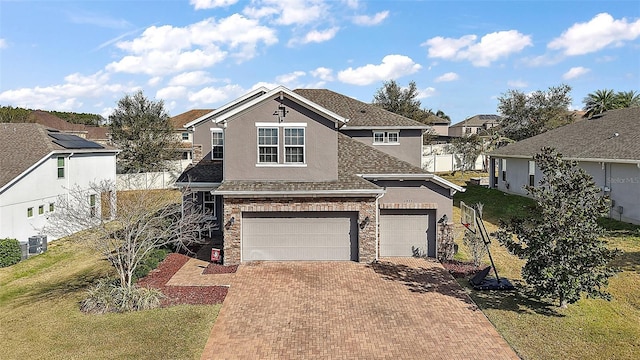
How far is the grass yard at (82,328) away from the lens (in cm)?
948

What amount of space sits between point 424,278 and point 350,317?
4.35 m

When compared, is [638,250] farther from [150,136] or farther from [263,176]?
[150,136]

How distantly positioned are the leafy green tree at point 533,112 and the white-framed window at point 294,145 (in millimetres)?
36099

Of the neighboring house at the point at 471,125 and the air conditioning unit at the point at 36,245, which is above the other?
the neighboring house at the point at 471,125

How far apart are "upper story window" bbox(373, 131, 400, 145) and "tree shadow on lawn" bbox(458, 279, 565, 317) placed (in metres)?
12.9

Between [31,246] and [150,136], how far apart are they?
2155 cm

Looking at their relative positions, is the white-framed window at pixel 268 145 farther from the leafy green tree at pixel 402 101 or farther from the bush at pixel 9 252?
the leafy green tree at pixel 402 101

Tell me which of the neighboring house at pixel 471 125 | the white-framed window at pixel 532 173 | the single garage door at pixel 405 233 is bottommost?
the single garage door at pixel 405 233

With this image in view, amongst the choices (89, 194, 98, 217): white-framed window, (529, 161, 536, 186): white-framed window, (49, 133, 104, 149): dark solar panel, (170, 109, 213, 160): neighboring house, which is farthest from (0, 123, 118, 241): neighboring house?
(529, 161, 536, 186): white-framed window

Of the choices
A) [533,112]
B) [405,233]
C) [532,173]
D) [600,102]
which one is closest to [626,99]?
[600,102]

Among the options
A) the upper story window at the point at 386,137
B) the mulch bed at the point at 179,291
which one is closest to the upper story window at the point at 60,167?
the mulch bed at the point at 179,291

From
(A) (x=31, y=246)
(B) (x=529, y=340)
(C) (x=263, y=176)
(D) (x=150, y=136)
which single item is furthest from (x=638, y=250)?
(D) (x=150, y=136)

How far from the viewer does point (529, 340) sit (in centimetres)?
973

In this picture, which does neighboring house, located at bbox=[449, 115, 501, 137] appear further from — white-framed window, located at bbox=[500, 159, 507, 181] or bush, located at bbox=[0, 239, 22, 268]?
bush, located at bbox=[0, 239, 22, 268]
